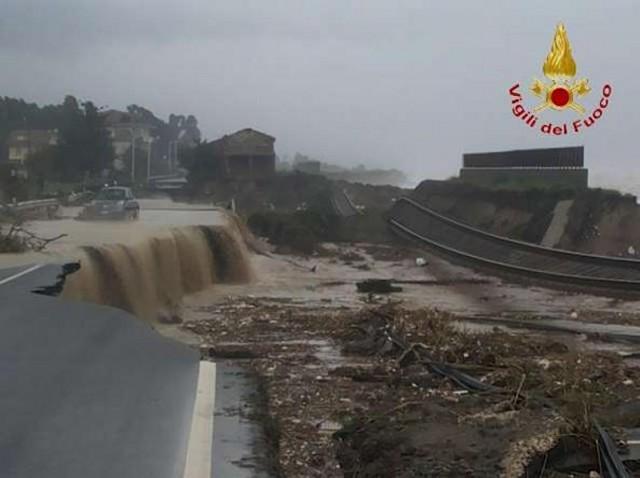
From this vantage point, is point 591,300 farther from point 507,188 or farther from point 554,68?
point 507,188

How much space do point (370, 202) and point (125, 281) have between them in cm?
4637

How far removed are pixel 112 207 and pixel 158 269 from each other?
14102 millimetres

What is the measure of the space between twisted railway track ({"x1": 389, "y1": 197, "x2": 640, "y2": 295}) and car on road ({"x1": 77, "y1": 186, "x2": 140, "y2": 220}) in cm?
1165

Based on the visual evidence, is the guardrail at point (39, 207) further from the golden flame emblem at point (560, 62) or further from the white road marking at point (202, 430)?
the white road marking at point (202, 430)

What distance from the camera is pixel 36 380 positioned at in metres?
4.38

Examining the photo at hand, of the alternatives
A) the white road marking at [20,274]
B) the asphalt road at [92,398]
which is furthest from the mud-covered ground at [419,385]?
the white road marking at [20,274]

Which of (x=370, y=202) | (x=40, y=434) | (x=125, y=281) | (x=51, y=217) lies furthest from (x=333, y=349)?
(x=370, y=202)

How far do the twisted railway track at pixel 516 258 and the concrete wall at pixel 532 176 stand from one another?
3846mm

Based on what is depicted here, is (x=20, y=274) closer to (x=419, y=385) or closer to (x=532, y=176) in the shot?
(x=419, y=385)

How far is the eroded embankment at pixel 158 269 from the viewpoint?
18.1m

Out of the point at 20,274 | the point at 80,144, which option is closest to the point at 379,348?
the point at 20,274

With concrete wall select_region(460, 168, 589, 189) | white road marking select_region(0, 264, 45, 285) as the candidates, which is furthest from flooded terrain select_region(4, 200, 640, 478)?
concrete wall select_region(460, 168, 589, 189)

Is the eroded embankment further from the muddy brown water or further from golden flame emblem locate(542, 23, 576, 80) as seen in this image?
golden flame emblem locate(542, 23, 576, 80)

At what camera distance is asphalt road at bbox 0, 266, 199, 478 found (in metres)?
3.38
